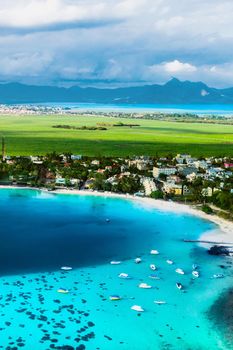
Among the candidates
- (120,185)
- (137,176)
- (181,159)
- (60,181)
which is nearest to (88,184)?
(60,181)

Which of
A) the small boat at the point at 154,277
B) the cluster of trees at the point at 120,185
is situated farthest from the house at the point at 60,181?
the small boat at the point at 154,277

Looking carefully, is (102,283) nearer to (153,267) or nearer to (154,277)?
(154,277)

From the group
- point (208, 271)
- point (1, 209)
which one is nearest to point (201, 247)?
point (208, 271)

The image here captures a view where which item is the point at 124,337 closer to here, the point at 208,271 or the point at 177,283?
the point at 177,283

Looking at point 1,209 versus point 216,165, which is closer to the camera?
point 1,209

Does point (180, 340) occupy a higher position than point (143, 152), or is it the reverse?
point (143, 152)

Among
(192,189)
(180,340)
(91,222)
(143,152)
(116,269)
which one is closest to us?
(180,340)

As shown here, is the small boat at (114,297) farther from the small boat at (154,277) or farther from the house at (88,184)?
the house at (88,184)
